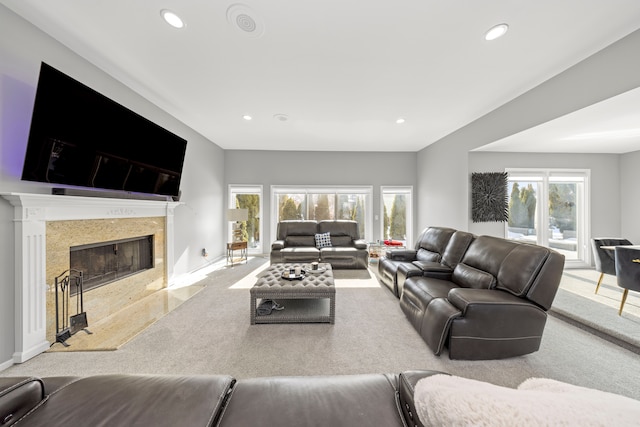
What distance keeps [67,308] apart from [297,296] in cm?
229

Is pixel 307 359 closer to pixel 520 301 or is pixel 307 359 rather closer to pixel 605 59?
pixel 520 301

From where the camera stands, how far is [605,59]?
7.25 ft

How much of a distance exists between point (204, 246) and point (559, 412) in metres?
5.47

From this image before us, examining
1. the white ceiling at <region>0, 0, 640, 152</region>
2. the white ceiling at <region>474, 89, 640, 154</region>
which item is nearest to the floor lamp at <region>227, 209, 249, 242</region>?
the white ceiling at <region>0, 0, 640, 152</region>

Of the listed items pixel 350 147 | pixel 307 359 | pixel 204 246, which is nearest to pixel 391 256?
pixel 307 359

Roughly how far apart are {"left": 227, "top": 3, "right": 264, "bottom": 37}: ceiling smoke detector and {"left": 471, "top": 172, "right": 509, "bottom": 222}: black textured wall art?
4210 millimetres

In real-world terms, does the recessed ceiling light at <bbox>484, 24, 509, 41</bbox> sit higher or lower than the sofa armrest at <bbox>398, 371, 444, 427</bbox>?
higher

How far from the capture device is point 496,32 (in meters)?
2.02

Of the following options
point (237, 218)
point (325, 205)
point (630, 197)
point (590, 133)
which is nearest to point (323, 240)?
point (325, 205)

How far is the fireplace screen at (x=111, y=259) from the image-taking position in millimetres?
2582

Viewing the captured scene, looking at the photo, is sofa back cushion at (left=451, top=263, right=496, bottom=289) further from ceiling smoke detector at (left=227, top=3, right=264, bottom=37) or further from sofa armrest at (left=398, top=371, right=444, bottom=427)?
ceiling smoke detector at (left=227, top=3, right=264, bottom=37)

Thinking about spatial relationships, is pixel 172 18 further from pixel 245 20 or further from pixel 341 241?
pixel 341 241

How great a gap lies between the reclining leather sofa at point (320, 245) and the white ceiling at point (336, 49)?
2.69 m

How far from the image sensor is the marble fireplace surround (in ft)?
6.29
